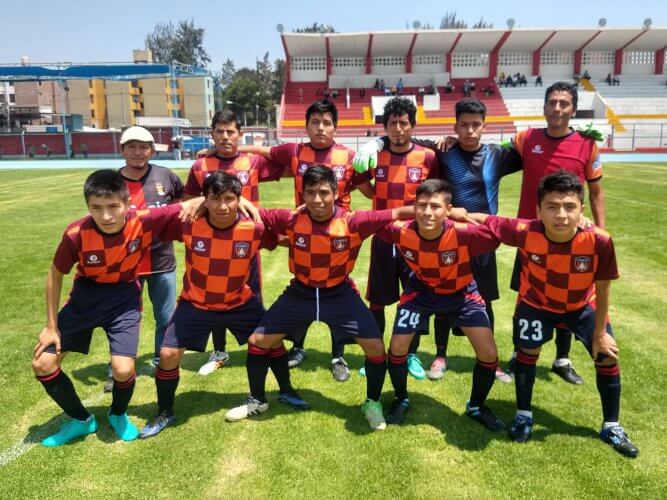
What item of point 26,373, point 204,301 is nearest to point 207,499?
point 204,301

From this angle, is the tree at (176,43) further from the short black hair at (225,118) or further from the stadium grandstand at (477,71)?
the short black hair at (225,118)

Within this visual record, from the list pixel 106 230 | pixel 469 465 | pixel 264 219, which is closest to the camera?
pixel 469 465

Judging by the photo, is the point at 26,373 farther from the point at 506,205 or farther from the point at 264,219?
the point at 506,205

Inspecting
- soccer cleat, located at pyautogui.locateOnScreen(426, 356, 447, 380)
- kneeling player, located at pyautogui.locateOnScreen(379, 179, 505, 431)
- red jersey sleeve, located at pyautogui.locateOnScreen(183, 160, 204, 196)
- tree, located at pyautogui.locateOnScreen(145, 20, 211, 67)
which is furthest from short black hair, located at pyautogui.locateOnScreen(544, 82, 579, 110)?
tree, located at pyautogui.locateOnScreen(145, 20, 211, 67)

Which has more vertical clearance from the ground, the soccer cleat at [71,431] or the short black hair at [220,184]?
the short black hair at [220,184]

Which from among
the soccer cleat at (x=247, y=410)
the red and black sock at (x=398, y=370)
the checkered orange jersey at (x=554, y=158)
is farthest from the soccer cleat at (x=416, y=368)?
the checkered orange jersey at (x=554, y=158)

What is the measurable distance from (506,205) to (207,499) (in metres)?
11.1

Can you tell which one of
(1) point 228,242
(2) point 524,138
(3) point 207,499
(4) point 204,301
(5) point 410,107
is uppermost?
(5) point 410,107

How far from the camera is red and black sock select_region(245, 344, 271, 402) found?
3.59m

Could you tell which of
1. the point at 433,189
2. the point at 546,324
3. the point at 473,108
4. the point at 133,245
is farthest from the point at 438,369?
the point at 133,245

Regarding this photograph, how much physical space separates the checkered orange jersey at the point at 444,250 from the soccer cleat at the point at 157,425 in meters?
2.12

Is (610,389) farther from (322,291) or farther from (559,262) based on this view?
(322,291)

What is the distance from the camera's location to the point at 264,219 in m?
3.78

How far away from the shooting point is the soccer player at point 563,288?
3.08 m
